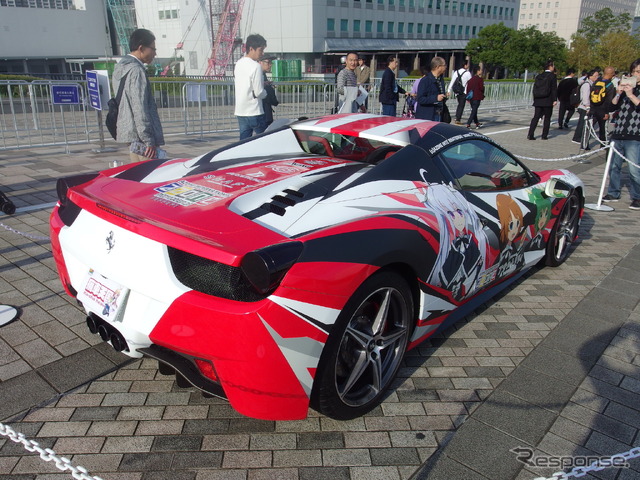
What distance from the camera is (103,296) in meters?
2.42

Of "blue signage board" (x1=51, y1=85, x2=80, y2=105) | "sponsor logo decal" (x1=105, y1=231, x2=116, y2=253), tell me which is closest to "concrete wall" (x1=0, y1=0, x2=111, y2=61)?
"blue signage board" (x1=51, y1=85, x2=80, y2=105)

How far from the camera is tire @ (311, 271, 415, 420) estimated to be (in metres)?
2.35

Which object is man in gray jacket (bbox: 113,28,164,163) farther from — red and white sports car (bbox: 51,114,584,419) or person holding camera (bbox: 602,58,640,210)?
person holding camera (bbox: 602,58,640,210)

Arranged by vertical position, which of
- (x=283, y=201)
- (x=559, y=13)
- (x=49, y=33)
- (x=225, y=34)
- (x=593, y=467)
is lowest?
(x=593, y=467)

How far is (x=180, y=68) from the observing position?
63.6m

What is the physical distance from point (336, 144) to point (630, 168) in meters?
5.78

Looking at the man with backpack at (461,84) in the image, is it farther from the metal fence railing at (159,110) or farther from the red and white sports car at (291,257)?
the red and white sports car at (291,257)

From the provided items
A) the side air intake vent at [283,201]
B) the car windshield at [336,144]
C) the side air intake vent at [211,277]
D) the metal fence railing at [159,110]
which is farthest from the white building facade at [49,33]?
the side air intake vent at [211,277]

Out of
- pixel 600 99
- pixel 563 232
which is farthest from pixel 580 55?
pixel 563 232

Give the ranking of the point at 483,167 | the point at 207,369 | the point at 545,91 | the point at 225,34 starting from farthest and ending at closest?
the point at 225,34, the point at 545,91, the point at 483,167, the point at 207,369

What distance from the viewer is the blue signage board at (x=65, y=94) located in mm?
9914

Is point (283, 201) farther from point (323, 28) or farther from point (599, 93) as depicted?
point (323, 28)

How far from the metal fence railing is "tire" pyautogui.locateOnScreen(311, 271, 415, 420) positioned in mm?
8813

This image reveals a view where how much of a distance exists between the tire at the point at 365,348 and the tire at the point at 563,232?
8.13ft
